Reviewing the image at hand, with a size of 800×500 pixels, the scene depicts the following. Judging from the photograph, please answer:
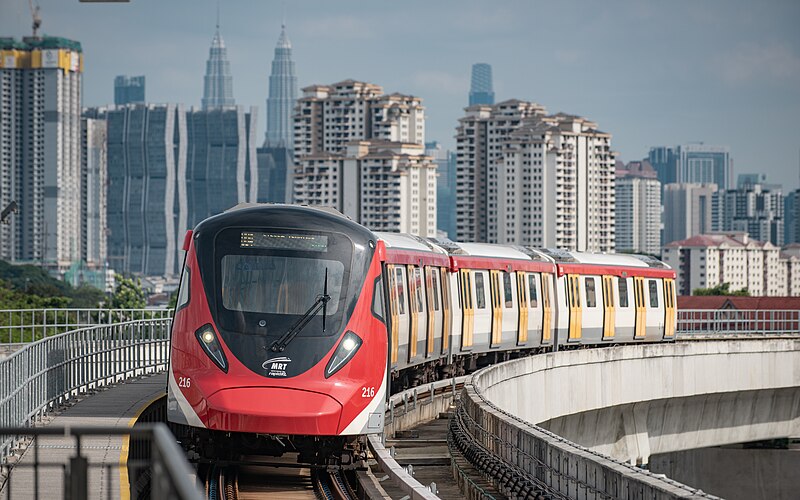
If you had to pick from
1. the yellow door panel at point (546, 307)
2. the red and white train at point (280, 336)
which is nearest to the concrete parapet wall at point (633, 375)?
the yellow door panel at point (546, 307)

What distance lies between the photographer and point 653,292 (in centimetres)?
4094

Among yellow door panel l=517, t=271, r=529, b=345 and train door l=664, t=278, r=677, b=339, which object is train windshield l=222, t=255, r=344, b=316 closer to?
yellow door panel l=517, t=271, r=529, b=345

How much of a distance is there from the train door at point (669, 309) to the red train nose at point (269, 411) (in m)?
27.3

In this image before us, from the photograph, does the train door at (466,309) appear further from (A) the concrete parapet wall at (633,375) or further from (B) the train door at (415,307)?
(B) the train door at (415,307)

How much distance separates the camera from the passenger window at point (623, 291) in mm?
39000

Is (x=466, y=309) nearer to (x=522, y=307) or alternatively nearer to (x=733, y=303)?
(x=522, y=307)

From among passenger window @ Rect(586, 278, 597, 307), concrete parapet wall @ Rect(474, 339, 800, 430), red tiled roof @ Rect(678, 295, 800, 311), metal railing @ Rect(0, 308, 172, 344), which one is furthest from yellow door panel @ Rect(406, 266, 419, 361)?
red tiled roof @ Rect(678, 295, 800, 311)

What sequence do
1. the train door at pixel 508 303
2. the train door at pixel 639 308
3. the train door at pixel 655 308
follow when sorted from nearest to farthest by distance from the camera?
the train door at pixel 508 303, the train door at pixel 639 308, the train door at pixel 655 308

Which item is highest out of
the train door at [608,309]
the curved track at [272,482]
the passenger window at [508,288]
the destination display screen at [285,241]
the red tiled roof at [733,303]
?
the destination display screen at [285,241]

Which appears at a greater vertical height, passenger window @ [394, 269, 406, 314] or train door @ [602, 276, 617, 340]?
passenger window @ [394, 269, 406, 314]

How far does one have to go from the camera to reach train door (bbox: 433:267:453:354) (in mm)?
27562

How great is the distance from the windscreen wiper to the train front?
1cm

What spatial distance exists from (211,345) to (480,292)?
1577 centimetres

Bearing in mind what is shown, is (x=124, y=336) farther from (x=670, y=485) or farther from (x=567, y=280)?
(x=670, y=485)
